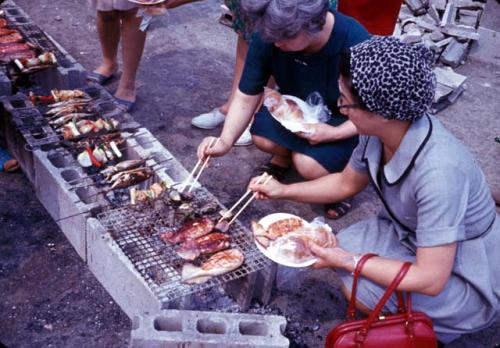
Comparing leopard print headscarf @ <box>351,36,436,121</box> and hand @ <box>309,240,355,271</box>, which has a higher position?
leopard print headscarf @ <box>351,36,436,121</box>

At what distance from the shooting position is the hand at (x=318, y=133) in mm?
4273

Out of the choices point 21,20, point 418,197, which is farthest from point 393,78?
point 21,20

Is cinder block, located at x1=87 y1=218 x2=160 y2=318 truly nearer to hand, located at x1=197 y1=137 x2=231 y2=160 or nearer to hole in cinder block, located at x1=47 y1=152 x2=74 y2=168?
hole in cinder block, located at x1=47 y1=152 x2=74 y2=168

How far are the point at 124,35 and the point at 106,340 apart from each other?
2.99m

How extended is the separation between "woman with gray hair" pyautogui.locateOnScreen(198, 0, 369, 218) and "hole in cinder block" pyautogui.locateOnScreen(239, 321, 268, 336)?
1303 millimetres

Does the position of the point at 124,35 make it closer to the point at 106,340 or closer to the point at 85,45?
the point at 85,45

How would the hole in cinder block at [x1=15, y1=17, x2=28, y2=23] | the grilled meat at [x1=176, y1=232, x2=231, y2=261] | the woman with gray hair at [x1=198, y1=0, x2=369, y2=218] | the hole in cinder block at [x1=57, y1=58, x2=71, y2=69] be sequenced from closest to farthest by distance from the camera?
the grilled meat at [x1=176, y1=232, x2=231, y2=261], the woman with gray hair at [x1=198, y1=0, x2=369, y2=218], the hole in cinder block at [x1=57, y1=58, x2=71, y2=69], the hole in cinder block at [x1=15, y1=17, x2=28, y2=23]

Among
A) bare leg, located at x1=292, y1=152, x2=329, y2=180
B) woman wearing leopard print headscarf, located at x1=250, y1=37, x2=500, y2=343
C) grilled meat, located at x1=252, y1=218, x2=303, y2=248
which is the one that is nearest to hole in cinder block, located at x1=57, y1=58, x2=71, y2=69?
bare leg, located at x1=292, y1=152, x2=329, y2=180

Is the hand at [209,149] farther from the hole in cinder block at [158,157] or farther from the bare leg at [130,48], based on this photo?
the bare leg at [130,48]

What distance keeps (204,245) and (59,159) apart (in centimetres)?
137

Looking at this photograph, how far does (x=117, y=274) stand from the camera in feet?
11.6

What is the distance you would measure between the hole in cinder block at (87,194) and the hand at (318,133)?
1.53m

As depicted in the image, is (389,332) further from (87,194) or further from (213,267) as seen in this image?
(87,194)

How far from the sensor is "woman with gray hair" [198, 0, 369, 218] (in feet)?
13.1
